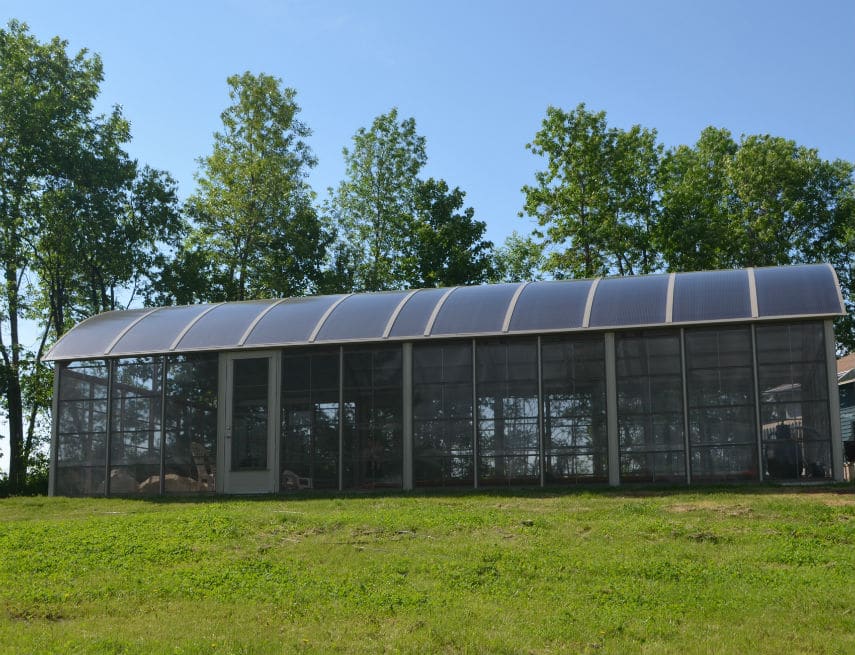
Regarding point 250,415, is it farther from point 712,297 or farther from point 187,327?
point 712,297

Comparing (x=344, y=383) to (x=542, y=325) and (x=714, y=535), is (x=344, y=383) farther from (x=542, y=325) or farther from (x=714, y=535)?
(x=714, y=535)

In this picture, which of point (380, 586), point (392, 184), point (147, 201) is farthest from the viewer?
point (392, 184)

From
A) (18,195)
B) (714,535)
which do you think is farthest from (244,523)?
(18,195)

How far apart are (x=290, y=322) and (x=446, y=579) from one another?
12.7 metres

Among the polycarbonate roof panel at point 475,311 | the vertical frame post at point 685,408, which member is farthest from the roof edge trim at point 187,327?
the vertical frame post at point 685,408

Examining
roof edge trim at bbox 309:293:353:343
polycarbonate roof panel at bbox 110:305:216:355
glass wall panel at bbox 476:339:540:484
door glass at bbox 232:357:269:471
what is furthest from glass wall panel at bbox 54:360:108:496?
glass wall panel at bbox 476:339:540:484

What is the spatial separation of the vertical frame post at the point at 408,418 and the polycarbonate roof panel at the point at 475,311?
0.81m

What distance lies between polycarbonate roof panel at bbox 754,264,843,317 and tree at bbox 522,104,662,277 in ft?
54.6

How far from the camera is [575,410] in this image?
20.5 m

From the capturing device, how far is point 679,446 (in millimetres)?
19734

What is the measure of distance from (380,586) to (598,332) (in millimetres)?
10756

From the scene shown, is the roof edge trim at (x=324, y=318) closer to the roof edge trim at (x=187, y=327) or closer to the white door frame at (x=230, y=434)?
the white door frame at (x=230, y=434)

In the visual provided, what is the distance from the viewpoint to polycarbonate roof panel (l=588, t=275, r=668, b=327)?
2036 centimetres

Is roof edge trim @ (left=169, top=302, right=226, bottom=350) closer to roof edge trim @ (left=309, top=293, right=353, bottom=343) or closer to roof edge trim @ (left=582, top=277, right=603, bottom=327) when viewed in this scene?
roof edge trim @ (left=309, top=293, right=353, bottom=343)
